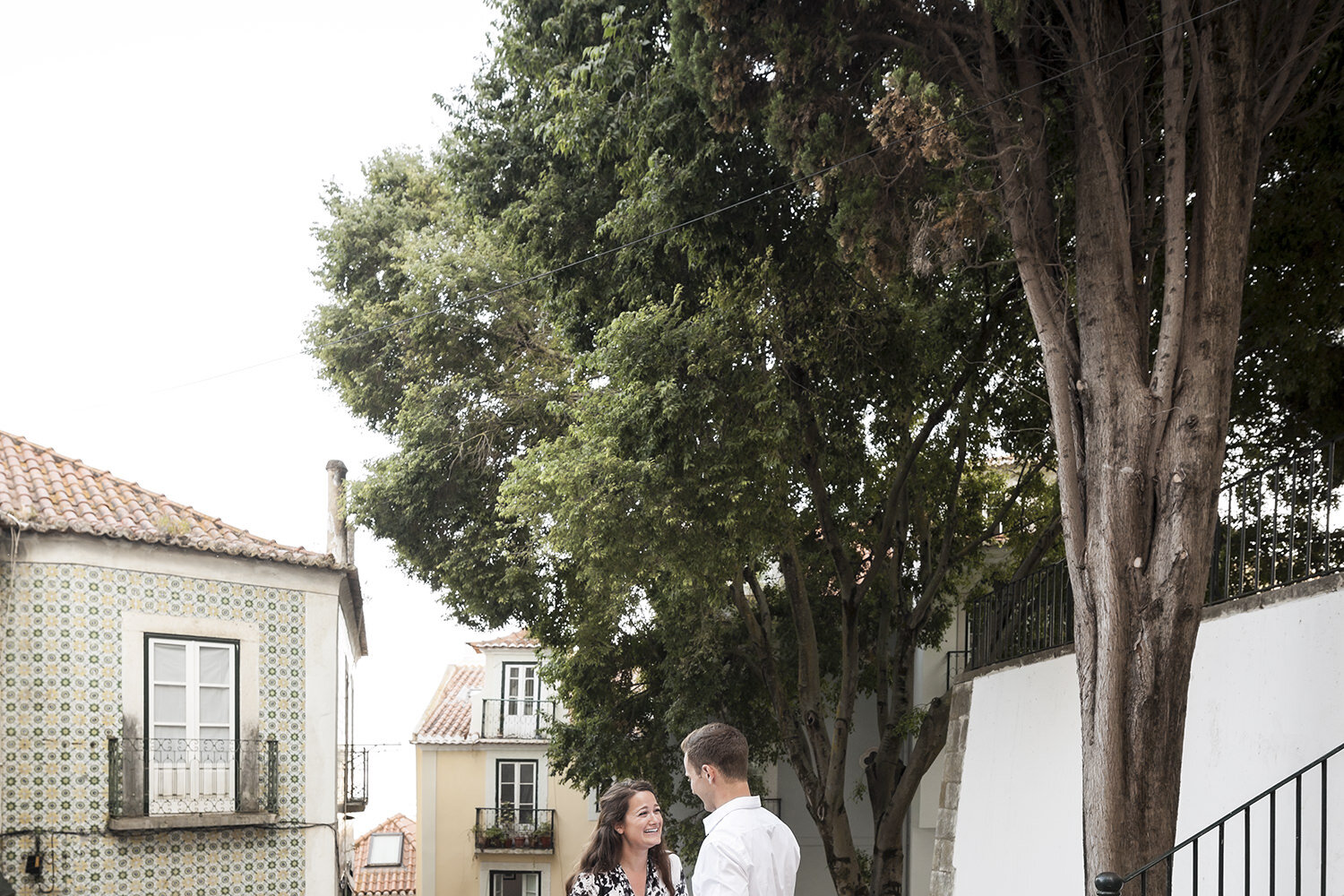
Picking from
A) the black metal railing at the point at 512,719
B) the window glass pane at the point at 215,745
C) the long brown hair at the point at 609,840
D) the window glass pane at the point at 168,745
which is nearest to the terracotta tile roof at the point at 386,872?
the black metal railing at the point at 512,719

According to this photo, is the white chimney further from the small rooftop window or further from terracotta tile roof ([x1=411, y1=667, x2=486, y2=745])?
the small rooftop window

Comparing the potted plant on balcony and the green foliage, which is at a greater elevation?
the green foliage

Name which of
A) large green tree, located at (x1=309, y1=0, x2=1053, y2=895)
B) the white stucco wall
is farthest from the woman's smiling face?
large green tree, located at (x1=309, y1=0, x2=1053, y2=895)

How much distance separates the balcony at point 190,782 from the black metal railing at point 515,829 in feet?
52.7

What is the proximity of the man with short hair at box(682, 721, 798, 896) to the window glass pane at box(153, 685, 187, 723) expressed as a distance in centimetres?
1071

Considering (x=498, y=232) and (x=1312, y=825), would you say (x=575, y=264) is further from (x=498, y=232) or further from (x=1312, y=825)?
(x=1312, y=825)

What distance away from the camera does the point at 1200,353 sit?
22.6 feet

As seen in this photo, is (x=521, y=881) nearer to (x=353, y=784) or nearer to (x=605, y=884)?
(x=353, y=784)

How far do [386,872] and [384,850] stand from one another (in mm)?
729

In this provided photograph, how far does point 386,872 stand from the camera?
33.9 meters

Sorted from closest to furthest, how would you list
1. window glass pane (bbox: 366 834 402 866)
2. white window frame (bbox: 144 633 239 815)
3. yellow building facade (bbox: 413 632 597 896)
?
white window frame (bbox: 144 633 239 815) → yellow building facade (bbox: 413 632 597 896) → window glass pane (bbox: 366 834 402 866)

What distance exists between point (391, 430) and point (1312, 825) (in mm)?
13883

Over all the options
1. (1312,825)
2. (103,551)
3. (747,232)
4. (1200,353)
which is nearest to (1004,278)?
(747,232)

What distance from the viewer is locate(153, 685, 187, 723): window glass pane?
535 inches
